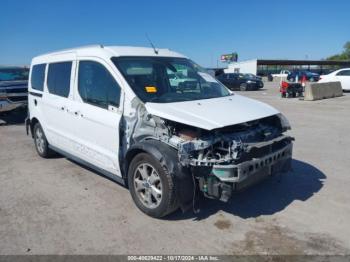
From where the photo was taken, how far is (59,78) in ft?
18.3

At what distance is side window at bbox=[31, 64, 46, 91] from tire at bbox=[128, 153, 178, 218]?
3.17 meters

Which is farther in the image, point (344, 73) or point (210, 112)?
point (344, 73)

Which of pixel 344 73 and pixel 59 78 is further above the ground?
pixel 344 73

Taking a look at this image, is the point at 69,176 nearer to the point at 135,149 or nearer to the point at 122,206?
the point at 122,206

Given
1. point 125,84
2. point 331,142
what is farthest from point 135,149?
point 331,142

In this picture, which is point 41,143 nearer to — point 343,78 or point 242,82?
point 343,78

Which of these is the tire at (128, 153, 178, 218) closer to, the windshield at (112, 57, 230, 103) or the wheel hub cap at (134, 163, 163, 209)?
the wheel hub cap at (134, 163, 163, 209)

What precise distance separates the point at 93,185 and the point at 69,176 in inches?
27.2

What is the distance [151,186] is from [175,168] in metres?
0.51

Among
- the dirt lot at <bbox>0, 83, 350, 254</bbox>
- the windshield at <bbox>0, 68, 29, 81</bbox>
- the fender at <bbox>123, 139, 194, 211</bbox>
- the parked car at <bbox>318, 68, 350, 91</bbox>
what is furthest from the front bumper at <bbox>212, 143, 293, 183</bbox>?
the parked car at <bbox>318, 68, 350, 91</bbox>

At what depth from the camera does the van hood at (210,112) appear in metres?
3.63

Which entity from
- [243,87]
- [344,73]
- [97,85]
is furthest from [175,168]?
[243,87]

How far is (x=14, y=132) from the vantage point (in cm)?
991

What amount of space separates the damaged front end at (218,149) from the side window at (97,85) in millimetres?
500
